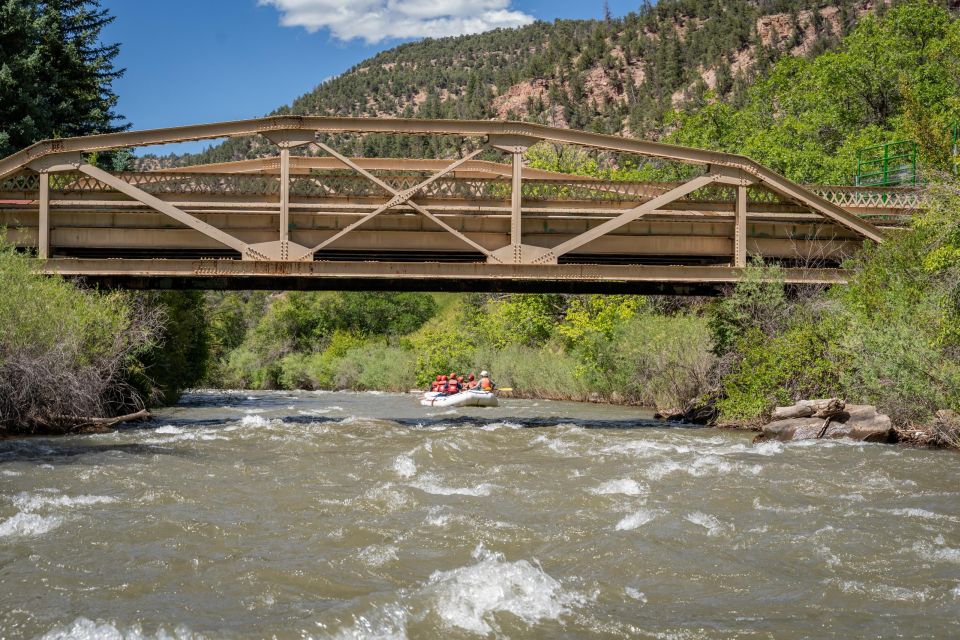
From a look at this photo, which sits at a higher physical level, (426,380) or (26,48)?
(26,48)

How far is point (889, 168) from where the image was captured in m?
35.1

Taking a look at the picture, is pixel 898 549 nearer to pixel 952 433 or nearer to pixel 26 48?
pixel 952 433

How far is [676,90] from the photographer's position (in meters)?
125

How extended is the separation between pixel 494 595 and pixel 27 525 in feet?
16.1

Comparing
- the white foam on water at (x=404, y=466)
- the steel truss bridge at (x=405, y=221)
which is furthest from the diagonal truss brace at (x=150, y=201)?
the white foam on water at (x=404, y=466)

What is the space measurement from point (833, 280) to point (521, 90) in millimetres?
139167

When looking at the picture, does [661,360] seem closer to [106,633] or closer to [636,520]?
[636,520]

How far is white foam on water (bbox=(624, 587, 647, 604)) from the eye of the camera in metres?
6.86

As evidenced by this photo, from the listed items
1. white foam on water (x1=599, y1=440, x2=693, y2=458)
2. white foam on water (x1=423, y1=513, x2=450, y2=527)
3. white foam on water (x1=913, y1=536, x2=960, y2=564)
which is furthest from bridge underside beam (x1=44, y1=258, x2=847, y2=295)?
white foam on water (x1=913, y1=536, x2=960, y2=564)

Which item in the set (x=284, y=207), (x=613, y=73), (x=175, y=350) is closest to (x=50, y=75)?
(x=175, y=350)

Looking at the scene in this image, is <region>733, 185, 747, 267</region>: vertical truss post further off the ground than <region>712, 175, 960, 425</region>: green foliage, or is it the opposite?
<region>733, 185, 747, 267</region>: vertical truss post

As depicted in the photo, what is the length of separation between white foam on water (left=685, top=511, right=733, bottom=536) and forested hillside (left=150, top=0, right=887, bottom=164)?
9204 cm

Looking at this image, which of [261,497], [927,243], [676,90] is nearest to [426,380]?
[927,243]

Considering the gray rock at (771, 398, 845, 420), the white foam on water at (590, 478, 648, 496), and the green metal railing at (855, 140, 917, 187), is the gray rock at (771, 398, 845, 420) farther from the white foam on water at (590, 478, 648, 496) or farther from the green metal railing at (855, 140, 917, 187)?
the green metal railing at (855, 140, 917, 187)
